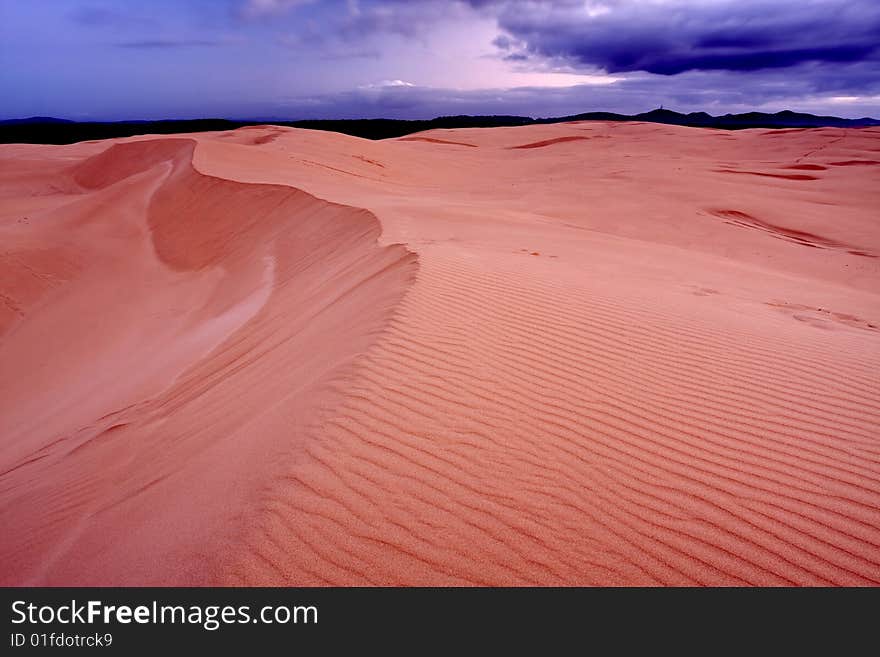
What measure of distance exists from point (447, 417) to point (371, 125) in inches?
3026

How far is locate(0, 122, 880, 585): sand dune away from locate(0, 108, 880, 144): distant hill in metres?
45.2

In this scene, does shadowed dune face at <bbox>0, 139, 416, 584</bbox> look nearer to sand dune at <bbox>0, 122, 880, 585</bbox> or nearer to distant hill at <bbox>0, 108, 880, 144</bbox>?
sand dune at <bbox>0, 122, 880, 585</bbox>

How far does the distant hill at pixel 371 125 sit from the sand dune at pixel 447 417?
45198 millimetres

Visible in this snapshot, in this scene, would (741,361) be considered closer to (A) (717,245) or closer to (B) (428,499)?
(B) (428,499)

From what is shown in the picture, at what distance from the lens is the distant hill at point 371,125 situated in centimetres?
5084

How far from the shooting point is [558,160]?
26312 mm

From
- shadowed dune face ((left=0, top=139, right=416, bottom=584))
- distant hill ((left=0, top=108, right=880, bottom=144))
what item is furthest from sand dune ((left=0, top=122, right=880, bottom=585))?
distant hill ((left=0, top=108, right=880, bottom=144))

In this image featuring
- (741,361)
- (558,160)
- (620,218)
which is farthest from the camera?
(558,160)

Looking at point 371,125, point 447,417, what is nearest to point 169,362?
point 447,417

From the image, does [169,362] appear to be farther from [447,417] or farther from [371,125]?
[371,125]

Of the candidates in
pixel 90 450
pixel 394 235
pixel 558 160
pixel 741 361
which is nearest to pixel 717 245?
pixel 394 235

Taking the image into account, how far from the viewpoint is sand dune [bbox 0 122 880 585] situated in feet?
6.71

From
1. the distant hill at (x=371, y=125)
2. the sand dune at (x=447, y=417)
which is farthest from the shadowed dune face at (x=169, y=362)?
the distant hill at (x=371, y=125)

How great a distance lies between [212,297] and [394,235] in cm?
309
